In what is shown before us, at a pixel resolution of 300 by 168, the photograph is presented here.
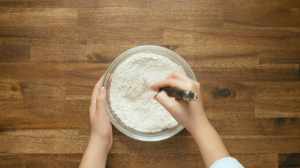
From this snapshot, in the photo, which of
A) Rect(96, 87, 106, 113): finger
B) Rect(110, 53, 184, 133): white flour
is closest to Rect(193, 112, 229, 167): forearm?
Rect(110, 53, 184, 133): white flour

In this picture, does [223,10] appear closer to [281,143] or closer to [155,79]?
[155,79]

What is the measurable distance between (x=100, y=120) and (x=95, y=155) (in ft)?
0.27

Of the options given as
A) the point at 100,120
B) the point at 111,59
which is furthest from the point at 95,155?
the point at 111,59

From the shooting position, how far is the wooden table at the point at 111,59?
91cm

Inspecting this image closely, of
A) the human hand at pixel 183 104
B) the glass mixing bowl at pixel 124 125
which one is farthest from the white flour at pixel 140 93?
the human hand at pixel 183 104

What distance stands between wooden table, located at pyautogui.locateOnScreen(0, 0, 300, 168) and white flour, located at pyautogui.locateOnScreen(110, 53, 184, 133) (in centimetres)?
5

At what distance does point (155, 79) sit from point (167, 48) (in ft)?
0.31

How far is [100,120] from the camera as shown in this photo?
2.86 ft

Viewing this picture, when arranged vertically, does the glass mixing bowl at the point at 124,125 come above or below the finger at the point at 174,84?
below

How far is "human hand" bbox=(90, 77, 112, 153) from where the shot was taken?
0.87 m

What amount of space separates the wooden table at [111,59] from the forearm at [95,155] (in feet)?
0.13

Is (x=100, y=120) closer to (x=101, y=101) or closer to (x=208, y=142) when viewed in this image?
(x=101, y=101)

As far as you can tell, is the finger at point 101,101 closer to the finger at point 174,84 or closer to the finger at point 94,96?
the finger at point 94,96

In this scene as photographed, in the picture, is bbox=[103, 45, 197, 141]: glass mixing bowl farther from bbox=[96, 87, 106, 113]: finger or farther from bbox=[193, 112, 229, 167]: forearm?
bbox=[193, 112, 229, 167]: forearm
